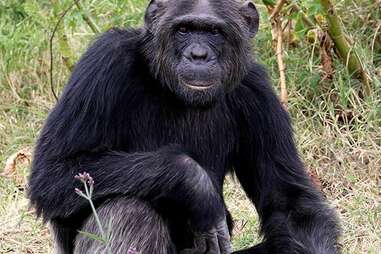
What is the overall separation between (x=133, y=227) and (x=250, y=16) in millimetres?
1358

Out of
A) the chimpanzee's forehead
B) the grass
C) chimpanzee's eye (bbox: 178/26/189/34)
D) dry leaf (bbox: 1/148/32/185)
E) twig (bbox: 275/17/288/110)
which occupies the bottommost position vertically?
dry leaf (bbox: 1/148/32/185)

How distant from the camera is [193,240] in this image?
5.79 m

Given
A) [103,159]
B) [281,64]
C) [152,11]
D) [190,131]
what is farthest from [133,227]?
[281,64]

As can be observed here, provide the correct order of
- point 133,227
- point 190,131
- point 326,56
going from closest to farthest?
point 133,227 < point 190,131 < point 326,56

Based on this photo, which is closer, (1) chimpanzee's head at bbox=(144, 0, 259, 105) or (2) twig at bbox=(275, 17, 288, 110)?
(1) chimpanzee's head at bbox=(144, 0, 259, 105)

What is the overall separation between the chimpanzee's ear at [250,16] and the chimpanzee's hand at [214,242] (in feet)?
3.49

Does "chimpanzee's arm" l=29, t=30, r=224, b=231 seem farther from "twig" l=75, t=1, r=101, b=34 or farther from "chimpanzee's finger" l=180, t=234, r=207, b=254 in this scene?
"twig" l=75, t=1, r=101, b=34

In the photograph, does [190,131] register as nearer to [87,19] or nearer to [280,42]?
[280,42]

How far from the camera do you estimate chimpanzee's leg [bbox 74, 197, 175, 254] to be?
5.38 meters

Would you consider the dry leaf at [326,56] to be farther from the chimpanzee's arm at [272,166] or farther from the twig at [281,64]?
the chimpanzee's arm at [272,166]

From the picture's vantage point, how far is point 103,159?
5480 mm

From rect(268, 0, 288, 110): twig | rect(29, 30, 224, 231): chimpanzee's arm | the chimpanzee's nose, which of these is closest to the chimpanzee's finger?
rect(29, 30, 224, 231): chimpanzee's arm

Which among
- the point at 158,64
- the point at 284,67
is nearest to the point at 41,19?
the point at 284,67

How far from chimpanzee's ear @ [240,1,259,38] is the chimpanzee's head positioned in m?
0.06
